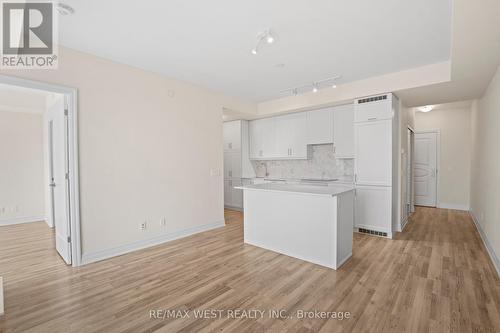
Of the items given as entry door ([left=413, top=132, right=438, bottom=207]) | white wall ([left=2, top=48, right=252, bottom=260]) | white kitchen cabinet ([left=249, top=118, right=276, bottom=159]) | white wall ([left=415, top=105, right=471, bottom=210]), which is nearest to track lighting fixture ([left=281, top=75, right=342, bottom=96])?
white kitchen cabinet ([left=249, top=118, right=276, bottom=159])

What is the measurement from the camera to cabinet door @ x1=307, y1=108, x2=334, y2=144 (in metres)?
5.10

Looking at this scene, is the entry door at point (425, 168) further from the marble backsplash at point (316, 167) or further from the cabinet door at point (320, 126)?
the cabinet door at point (320, 126)

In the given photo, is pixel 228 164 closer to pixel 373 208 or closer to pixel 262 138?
pixel 262 138

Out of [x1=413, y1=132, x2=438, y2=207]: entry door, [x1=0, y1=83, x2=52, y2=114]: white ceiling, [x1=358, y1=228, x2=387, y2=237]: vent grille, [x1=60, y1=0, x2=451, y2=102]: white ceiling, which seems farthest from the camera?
[x1=413, y1=132, x2=438, y2=207]: entry door

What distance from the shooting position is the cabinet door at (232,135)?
6482 millimetres

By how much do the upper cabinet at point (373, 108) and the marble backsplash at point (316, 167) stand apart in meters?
1.20

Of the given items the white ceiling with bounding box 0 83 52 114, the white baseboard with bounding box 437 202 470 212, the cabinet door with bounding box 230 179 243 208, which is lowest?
the white baseboard with bounding box 437 202 470 212

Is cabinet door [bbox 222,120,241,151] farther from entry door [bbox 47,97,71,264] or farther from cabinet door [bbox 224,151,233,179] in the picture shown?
entry door [bbox 47,97,71,264]

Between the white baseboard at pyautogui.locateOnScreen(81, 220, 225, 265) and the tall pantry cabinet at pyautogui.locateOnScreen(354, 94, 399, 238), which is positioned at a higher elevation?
the tall pantry cabinet at pyautogui.locateOnScreen(354, 94, 399, 238)

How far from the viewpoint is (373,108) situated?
4.21 meters

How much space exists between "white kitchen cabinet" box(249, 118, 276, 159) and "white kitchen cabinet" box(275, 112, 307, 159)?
0.15 metres

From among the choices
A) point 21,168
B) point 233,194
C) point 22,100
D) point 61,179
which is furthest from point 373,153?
point 21,168

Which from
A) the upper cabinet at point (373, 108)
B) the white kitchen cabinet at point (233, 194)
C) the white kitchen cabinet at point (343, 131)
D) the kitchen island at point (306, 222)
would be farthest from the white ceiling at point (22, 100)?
the upper cabinet at point (373, 108)

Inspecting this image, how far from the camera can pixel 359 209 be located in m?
4.43
